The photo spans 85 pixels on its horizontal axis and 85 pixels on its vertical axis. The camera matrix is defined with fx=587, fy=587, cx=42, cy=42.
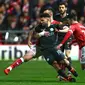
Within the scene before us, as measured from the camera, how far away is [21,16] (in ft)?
92.9

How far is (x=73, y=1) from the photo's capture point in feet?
93.2

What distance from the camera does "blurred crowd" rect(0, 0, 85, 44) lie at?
91.1ft

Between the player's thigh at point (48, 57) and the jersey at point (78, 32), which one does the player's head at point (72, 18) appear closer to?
the jersey at point (78, 32)

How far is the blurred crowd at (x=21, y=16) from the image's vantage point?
27.8m

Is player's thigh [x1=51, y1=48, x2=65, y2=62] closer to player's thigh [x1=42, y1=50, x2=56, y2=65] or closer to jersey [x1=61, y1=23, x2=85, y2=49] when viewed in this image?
player's thigh [x1=42, y1=50, x2=56, y2=65]

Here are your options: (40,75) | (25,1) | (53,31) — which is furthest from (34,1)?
(53,31)

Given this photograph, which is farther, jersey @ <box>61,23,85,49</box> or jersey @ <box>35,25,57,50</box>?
jersey @ <box>61,23,85,49</box>

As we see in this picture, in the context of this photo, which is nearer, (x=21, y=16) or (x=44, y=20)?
(x=44, y=20)

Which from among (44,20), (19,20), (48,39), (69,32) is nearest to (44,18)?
(44,20)

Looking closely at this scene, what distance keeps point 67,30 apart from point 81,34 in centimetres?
49

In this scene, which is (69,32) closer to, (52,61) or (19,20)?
(52,61)

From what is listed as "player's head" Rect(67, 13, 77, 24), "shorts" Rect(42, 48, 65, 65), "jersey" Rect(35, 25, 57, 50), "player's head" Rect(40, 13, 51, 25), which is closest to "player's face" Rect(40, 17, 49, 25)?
"player's head" Rect(40, 13, 51, 25)

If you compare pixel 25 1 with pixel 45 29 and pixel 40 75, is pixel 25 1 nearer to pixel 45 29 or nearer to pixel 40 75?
pixel 40 75

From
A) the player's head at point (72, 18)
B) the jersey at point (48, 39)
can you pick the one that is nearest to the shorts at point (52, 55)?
the jersey at point (48, 39)
